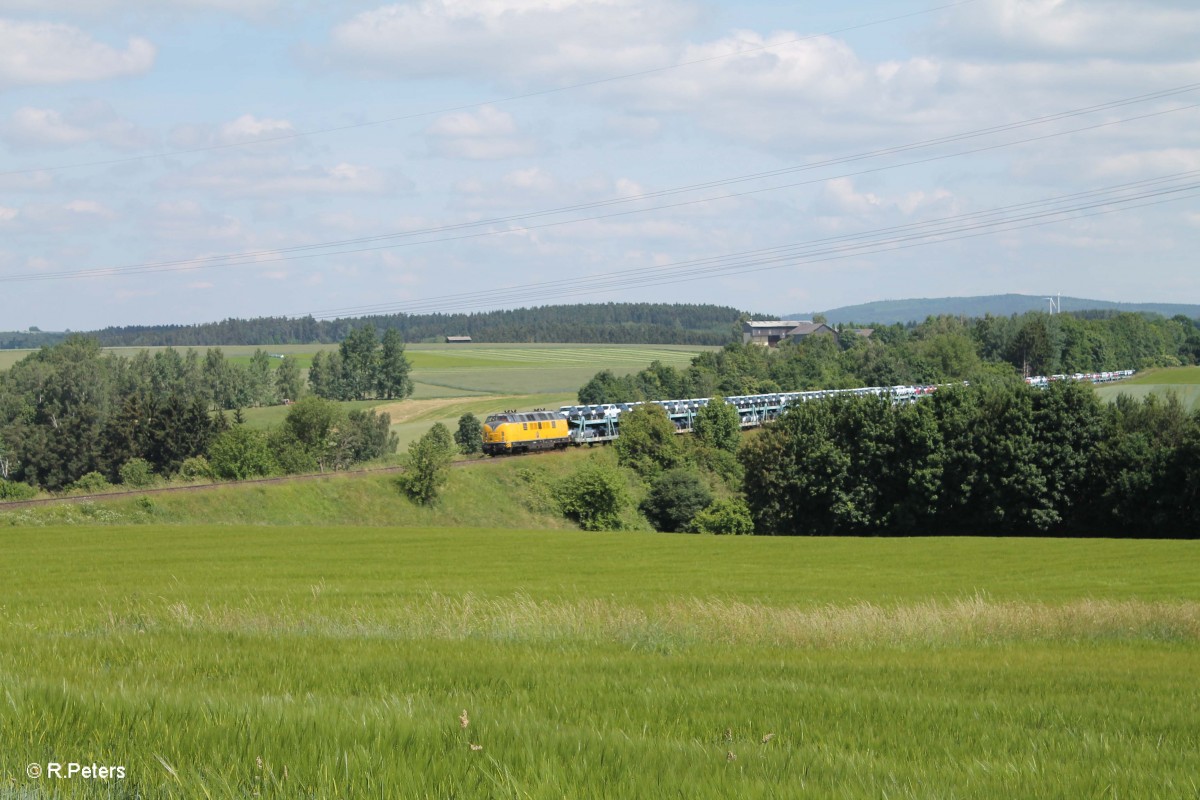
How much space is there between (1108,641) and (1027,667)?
4.93 metres

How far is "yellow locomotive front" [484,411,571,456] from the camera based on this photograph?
79.7 meters

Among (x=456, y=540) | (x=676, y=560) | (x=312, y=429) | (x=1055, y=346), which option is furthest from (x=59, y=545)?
(x=1055, y=346)

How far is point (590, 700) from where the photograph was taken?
26.3ft

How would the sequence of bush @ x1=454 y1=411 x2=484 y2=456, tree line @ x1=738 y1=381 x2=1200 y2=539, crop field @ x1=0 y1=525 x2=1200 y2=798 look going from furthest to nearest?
bush @ x1=454 y1=411 x2=484 y2=456 → tree line @ x1=738 y1=381 x2=1200 y2=539 → crop field @ x1=0 y1=525 x2=1200 y2=798

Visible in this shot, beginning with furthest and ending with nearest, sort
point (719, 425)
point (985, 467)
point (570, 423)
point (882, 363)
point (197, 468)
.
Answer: point (882, 363) → point (719, 425) → point (570, 423) → point (197, 468) → point (985, 467)

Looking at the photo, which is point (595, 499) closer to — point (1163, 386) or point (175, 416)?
point (175, 416)

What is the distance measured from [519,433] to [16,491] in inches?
1302

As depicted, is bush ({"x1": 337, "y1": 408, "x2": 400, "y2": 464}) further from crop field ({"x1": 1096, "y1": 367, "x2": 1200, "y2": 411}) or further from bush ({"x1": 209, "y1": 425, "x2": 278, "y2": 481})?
crop field ({"x1": 1096, "y1": 367, "x2": 1200, "y2": 411})

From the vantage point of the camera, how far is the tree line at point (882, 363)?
138500mm

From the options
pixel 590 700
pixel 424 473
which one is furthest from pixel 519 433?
pixel 590 700

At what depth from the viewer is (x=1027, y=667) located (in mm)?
12844

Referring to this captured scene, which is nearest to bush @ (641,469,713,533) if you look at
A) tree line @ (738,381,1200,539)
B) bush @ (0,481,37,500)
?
tree line @ (738,381,1200,539)

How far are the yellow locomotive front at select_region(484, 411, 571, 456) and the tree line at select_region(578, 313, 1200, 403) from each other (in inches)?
1872

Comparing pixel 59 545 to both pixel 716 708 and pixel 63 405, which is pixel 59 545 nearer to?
pixel 716 708
